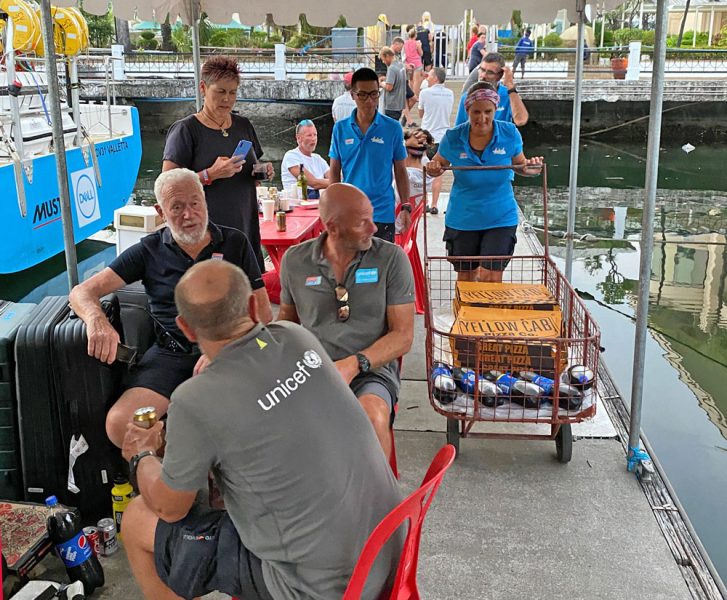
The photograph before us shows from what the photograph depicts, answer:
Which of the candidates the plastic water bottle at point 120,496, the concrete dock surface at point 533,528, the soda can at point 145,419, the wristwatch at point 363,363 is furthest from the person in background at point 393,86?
the soda can at point 145,419

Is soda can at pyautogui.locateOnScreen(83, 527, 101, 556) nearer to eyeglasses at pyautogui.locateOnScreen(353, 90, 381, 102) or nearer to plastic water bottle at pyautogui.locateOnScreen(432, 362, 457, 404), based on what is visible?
plastic water bottle at pyautogui.locateOnScreen(432, 362, 457, 404)

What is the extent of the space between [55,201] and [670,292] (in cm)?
723

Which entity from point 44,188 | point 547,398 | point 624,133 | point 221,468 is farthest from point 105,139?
point 624,133

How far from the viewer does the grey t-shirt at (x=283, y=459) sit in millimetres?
1556

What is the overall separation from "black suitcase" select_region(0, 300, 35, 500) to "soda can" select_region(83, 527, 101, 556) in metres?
0.36

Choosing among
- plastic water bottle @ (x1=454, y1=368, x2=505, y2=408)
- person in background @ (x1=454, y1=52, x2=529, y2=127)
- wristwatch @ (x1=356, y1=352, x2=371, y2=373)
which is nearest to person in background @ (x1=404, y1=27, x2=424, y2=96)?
person in background @ (x1=454, y1=52, x2=529, y2=127)

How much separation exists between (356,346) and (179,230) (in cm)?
84

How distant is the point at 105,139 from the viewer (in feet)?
35.1

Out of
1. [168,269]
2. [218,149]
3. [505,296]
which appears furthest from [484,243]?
[168,269]

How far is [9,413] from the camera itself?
2670 millimetres

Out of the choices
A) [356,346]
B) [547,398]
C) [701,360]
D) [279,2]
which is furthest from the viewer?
[701,360]

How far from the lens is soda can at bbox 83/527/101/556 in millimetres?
2574

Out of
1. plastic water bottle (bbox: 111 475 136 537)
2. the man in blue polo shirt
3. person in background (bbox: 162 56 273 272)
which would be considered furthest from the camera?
the man in blue polo shirt

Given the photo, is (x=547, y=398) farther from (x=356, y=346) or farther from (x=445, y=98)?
(x=445, y=98)
